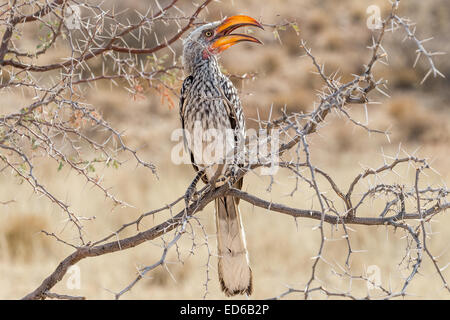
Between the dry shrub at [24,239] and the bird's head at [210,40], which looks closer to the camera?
the bird's head at [210,40]

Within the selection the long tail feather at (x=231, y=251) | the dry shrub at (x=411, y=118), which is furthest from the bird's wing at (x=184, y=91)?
the dry shrub at (x=411, y=118)

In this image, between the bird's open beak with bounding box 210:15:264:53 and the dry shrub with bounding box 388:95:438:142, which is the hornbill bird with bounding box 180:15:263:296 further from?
the dry shrub with bounding box 388:95:438:142

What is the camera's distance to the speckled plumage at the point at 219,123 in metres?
3.37

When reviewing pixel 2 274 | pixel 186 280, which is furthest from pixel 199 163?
pixel 2 274

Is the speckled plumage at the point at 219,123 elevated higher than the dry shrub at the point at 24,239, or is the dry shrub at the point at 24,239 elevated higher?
the dry shrub at the point at 24,239

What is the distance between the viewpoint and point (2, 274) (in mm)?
6992

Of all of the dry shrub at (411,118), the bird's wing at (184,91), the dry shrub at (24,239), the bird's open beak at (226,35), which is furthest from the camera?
the dry shrub at (411,118)

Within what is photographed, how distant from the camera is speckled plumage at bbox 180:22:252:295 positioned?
337 cm

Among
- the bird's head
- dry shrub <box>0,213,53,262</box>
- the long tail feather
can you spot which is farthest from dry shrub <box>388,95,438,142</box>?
the long tail feather

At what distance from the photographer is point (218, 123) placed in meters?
3.56

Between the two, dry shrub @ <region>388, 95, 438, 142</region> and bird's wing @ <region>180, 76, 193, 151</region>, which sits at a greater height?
dry shrub @ <region>388, 95, 438, 142</region>

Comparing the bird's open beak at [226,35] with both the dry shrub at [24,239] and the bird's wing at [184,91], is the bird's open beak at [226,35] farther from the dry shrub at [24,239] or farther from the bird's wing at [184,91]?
the dry shrub at [24,239]

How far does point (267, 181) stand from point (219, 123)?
3651mm

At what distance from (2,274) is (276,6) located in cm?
1382
